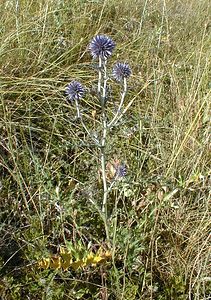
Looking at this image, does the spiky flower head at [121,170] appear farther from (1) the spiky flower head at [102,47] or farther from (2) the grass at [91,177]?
(1) the spiky flower head at [102,47]

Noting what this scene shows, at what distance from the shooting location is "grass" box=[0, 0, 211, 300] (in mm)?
1115

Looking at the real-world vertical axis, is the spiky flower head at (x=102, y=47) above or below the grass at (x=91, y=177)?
above

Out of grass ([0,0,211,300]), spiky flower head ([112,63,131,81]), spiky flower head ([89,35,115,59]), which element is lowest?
grass ([0,0,211,300])

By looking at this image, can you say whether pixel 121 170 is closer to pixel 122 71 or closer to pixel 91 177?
pixel 91 177

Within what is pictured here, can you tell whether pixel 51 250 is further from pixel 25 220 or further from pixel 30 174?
pixel 30 174

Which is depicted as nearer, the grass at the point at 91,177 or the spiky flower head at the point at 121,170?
the grass at the point at 91,177

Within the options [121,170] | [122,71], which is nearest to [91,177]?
[121,170]

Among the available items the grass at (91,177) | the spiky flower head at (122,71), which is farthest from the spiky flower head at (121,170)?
the spiky flower head at (122,71)

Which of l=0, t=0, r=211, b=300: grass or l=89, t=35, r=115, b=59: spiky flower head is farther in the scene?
l=89, t=35, r=115, b=59: spiky flower head

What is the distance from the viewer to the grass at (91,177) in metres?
1.12

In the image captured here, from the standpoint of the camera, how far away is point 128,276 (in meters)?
1.12

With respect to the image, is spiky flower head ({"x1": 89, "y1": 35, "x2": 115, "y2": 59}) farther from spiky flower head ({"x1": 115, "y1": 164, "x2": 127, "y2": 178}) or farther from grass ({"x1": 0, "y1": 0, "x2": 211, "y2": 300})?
spiky flower head ({"x1": 115, "y1": 164, "x2": 127, "y2": 178})

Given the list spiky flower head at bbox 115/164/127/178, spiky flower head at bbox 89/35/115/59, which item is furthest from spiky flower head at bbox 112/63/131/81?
spiky flower head at bbox 115/164/127/178

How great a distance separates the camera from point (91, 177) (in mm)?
1396
